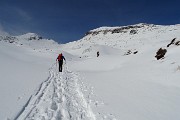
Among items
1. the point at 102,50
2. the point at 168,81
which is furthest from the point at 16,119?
the point at 102,50

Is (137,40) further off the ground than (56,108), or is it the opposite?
(137,40)

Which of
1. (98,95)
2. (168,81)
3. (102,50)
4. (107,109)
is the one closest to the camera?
(107,109)

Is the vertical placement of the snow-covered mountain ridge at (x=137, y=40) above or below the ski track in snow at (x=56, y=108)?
above

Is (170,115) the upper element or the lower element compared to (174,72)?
lower

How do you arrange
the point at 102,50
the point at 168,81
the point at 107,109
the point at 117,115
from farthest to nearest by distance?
1. the point at 102,50
2. the point at 168,81
3. the point at 107,109
4. the point at 117,115

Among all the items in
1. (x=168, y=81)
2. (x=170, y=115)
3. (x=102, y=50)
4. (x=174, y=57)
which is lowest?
(x=170, y=115)

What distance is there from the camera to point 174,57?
1608 centimetres

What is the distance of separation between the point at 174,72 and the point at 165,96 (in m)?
4.82

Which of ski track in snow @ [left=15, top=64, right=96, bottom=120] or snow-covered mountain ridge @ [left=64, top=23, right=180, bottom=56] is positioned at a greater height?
snow-covered mountain ridge @ [left=64, top=23, right=180, bottom=56]

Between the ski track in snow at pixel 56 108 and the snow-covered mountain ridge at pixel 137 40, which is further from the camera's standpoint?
the snow-covered mountain ridge at pixel 137 40

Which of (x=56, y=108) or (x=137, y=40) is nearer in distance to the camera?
(x=56, y=108)

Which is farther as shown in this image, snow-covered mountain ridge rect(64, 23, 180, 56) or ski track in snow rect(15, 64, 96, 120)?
snow-covered mountain ridge rect(64, 23, 180, 56)

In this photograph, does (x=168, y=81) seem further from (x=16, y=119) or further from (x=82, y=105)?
(x=16, y=119)

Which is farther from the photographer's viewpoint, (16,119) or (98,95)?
(98,95)
